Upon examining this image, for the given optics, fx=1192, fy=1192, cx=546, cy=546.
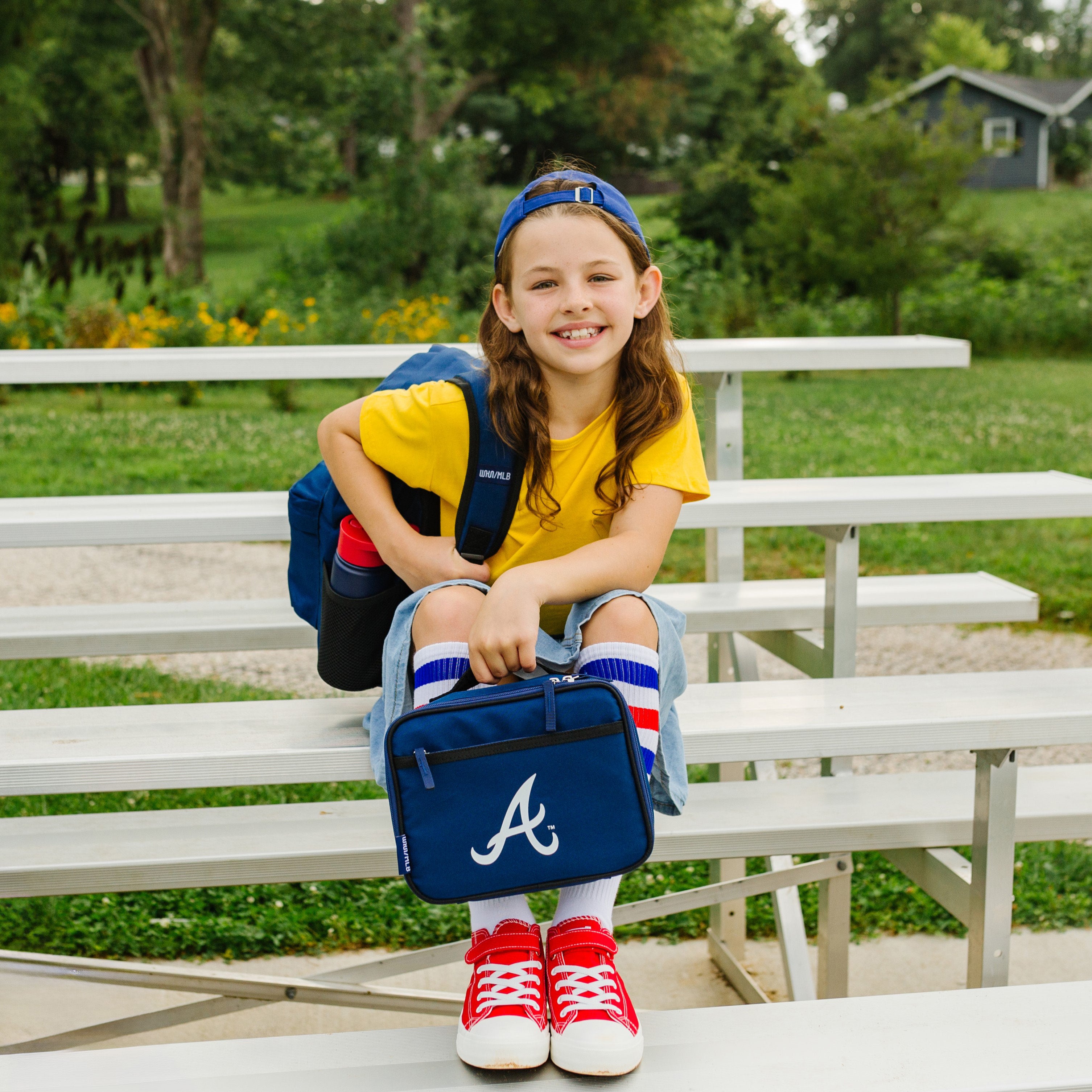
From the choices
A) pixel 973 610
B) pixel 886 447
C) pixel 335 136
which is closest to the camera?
pixel 973 610

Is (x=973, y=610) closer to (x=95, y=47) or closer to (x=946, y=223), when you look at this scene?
(x=946, y=223)

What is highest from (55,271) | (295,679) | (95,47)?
(95,47)

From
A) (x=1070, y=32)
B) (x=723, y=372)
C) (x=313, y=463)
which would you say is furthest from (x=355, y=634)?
(x=1070, y=32)

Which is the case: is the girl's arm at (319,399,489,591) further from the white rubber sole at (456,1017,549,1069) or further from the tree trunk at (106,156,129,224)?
the tree trunk at (106,156,129,224)

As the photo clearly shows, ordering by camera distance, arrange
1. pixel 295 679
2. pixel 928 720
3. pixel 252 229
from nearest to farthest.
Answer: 1. pixel 928 720
2. pixel 295 679
3. pixel 252 229

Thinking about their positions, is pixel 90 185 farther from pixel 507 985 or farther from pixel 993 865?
pixel 507 985

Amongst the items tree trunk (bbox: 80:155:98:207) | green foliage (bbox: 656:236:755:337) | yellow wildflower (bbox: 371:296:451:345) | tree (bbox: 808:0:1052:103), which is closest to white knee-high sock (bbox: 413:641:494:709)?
yellow wildflower (bbox: 371:296:451:345)

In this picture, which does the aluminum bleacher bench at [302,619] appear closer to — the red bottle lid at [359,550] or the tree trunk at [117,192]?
the red bottle lid at [359,550]

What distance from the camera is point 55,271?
11.3m

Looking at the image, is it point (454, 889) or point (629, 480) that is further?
point (629, 480)

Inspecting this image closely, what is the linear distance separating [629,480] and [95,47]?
21.1 m

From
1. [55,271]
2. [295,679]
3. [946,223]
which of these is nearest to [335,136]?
[55,271]

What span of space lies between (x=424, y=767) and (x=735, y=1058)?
1.66ft

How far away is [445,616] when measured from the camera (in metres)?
1.67
